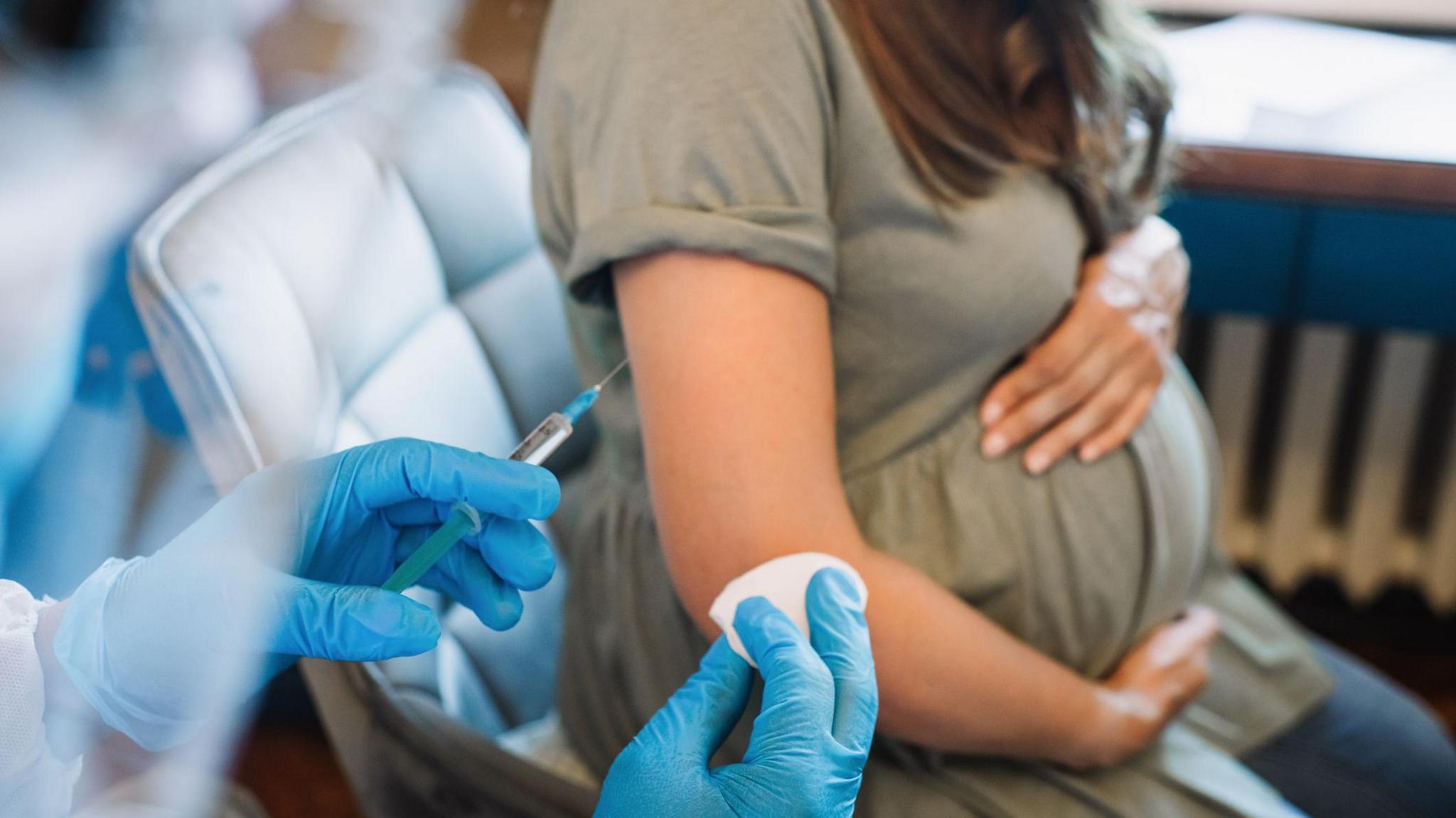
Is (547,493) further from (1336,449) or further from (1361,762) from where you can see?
(1336,449)

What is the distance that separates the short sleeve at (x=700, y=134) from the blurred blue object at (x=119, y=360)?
0.70 ft

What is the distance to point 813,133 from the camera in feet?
2.03

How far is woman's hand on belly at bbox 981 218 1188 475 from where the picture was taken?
749mm

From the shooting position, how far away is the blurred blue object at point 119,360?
0.52 m

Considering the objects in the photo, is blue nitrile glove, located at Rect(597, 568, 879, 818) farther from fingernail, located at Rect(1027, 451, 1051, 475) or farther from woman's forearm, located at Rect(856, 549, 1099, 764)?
fingernail, located at Rect(1027, 451, 1051, 475)

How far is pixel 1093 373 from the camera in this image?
0.78m

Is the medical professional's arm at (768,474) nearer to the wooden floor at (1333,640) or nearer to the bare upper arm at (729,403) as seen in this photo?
the bare upper arm at (729,403)

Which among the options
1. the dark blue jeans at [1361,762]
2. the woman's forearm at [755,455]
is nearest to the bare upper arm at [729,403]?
the woman's forearm at [755,455]

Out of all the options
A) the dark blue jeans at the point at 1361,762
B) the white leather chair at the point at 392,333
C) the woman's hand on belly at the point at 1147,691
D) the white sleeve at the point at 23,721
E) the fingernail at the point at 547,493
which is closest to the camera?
the white sleeve at the point at 23,721

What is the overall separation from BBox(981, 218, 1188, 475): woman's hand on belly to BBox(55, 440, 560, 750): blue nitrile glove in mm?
333

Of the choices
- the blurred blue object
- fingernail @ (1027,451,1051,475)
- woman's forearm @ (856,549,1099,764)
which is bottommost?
woman's forearm @ (856,549,1099,764)

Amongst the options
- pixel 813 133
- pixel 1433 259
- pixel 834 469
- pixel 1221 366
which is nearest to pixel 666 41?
pixel 813 133

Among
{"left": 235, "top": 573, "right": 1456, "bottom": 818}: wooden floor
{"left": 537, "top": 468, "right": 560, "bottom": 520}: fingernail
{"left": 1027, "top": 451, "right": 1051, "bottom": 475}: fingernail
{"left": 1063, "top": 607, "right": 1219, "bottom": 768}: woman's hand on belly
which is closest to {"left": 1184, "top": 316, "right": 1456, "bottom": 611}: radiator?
{"left": 235, "top": 573, "right": 1456, "bottom": 818}: wooden floor

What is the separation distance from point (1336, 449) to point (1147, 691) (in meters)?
1.00
